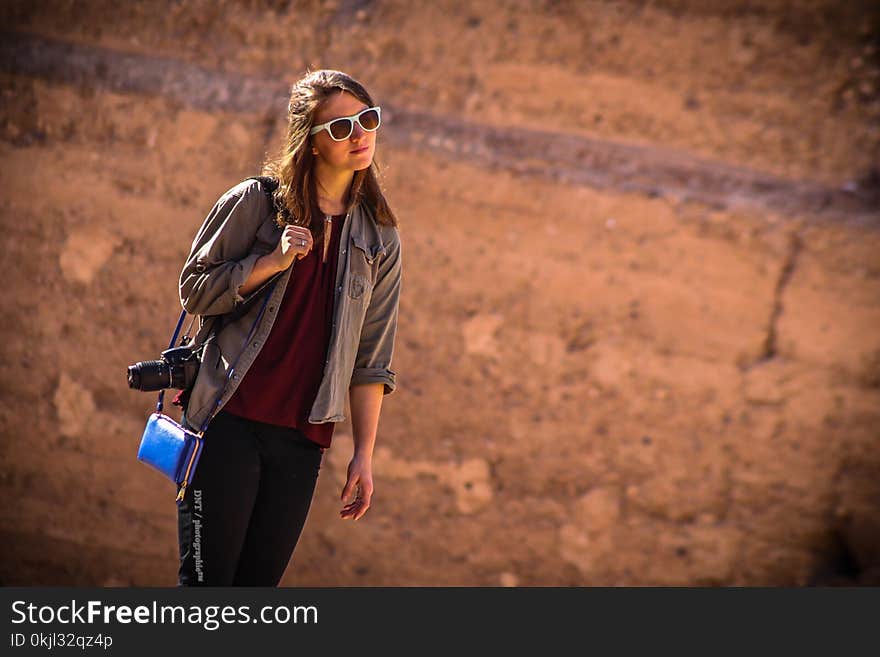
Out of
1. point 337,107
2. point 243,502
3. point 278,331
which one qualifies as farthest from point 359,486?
point 337,107

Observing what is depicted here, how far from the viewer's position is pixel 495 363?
16.3 ft

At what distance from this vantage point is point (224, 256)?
106 inches

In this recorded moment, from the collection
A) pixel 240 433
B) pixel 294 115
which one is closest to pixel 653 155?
pixel 294 115

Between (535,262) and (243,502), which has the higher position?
(535,262)

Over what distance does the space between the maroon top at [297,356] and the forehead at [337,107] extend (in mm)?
265

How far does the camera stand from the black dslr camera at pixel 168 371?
267 cm

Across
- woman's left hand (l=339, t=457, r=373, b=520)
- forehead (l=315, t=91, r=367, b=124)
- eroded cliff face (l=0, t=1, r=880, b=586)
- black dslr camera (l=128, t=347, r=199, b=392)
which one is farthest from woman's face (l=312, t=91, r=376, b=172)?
eroded cliff face (l=0, t=1, r=880, b=586)

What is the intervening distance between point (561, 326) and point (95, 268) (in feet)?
7.15

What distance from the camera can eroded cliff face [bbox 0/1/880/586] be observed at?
15.7 feet

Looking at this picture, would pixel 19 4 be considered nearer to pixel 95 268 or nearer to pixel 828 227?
pixel 95 268

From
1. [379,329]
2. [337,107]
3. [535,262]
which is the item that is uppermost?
[337,107]

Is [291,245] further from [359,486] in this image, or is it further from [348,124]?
[359,486]

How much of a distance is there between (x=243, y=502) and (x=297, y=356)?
0.37m

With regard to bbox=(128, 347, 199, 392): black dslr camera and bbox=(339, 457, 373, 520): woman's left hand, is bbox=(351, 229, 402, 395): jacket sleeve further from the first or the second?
bbox=(128, 347, 199, 392): black dslr camera
